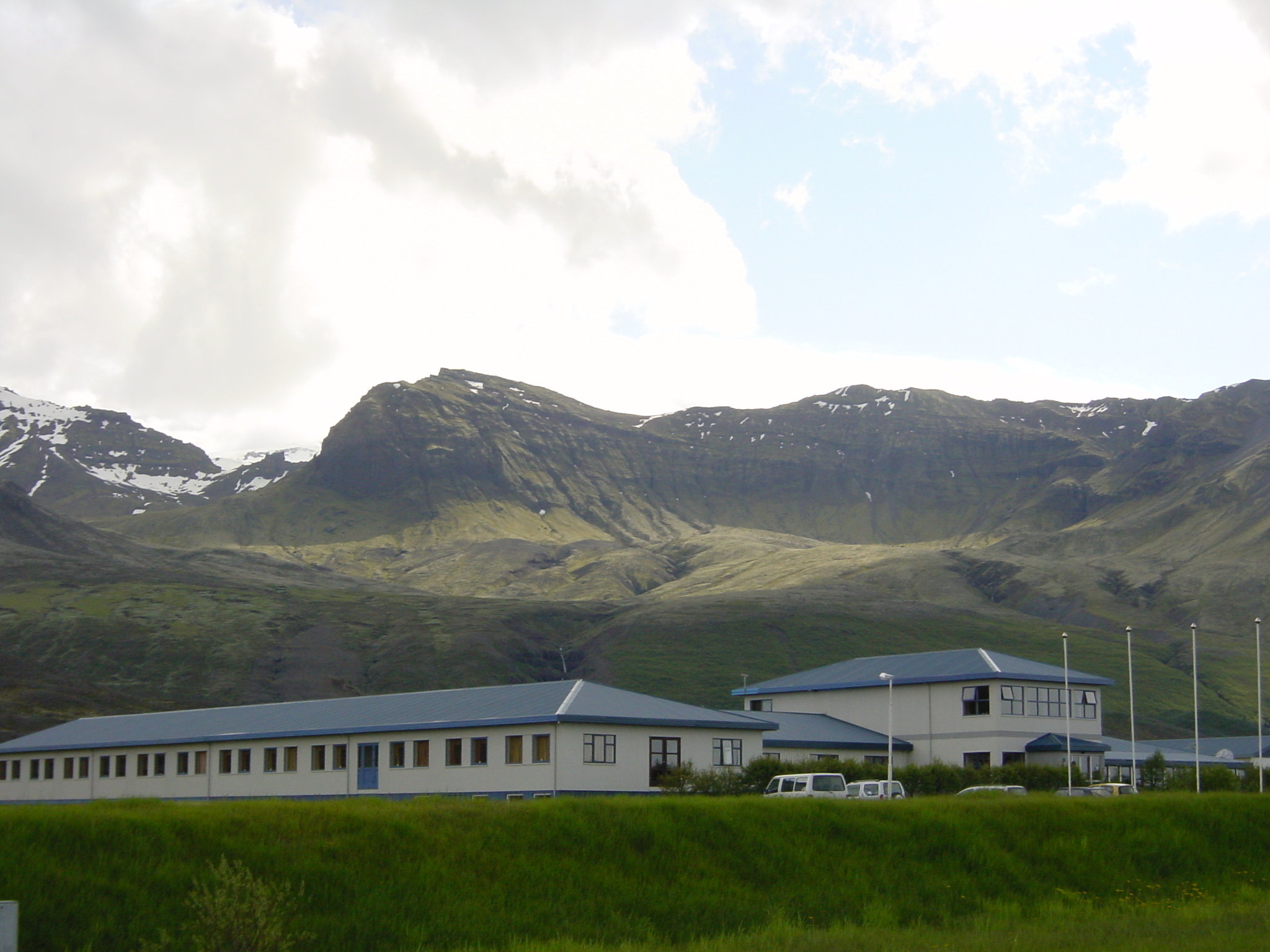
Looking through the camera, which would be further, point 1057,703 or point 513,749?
point 1057,703

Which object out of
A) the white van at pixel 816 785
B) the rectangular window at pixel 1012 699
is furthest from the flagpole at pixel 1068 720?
the white van at pixel 816 785

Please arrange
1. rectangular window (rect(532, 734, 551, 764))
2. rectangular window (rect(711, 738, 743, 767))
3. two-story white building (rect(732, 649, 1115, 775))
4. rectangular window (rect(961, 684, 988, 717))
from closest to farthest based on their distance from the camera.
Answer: rectangular window (rect(532, 734, 551, 764))
rectangular window (rect(711, 738, 743, 767))
two-story white building (rect(732, 649, 1115, 775))
rectangular window (rect(961, 684, 988, 717))

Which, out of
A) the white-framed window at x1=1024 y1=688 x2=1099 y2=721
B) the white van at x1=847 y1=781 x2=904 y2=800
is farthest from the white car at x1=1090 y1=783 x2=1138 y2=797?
the white van at x1=847 y1=781 x2=904 y2=800

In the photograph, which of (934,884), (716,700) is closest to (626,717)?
(934,884)

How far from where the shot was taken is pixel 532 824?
29.8 meters

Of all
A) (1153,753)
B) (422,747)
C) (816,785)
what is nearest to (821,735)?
(1153,753)

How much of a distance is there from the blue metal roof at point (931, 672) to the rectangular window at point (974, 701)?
2.53 feet

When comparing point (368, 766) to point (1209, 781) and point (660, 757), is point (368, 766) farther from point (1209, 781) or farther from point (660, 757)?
point (1209, 781)

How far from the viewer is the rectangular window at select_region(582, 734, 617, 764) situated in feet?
171

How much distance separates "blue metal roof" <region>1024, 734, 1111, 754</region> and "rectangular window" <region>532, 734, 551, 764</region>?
93.4ft

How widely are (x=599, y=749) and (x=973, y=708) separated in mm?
24230

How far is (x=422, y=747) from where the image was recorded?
2206 inches

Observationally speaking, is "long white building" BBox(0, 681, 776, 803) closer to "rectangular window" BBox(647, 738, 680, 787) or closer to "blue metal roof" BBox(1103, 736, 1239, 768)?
"rectangular window" BBox(647, 738, 680, 787)

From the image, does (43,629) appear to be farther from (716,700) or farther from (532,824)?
(532,824)
